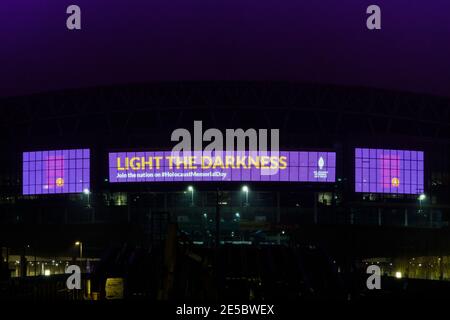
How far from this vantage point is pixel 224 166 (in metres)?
127

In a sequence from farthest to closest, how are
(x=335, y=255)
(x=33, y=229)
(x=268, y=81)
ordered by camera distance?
(x=268, y=81), (x=33, y=229), (x=335, y=255)

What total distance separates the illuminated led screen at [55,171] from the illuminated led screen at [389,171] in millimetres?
41590

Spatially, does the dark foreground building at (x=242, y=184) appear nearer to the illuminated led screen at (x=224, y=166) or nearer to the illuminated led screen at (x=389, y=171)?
the illuminated led screen at (x=389, y=171)

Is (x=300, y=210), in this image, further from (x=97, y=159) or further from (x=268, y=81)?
(x=97, y=159)

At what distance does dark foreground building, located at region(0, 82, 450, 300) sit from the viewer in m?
121

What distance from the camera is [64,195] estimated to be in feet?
431

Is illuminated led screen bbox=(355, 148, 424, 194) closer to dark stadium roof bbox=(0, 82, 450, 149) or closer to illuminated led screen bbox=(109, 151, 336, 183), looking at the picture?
dark stadium roof bbox=(0, 82, 450, 149)

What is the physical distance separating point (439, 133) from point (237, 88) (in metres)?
34.6

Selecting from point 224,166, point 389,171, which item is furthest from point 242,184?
point 389,171

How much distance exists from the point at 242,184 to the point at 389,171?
22.4m

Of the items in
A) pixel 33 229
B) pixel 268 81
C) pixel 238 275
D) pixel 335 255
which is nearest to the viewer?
pixel 238 275

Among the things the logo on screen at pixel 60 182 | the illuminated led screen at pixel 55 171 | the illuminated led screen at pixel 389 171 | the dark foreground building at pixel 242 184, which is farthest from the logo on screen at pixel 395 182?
the logo on screen at pixel 60 182

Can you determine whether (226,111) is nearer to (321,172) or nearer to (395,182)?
(321,172)

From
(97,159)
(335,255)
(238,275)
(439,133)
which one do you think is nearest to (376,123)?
(439,133)
